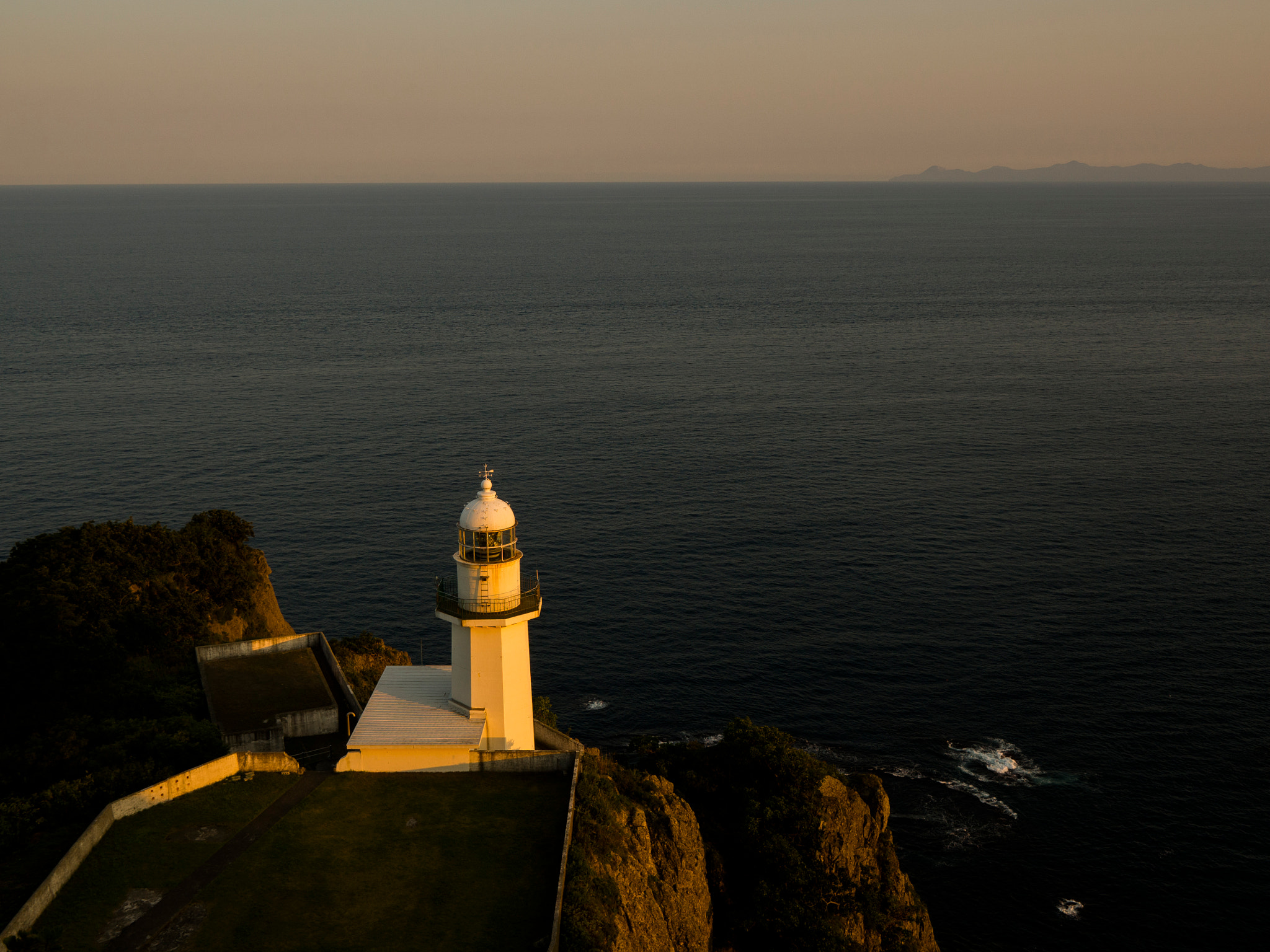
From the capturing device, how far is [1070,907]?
50938mm

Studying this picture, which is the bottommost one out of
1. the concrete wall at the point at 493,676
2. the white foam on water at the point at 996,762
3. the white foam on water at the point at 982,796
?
the white foam on water at the point at 982,796

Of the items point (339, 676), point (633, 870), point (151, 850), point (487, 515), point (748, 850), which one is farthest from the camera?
point (339, 676)

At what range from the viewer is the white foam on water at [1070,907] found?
5059 centimetres

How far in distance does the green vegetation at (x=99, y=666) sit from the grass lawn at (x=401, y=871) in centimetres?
622

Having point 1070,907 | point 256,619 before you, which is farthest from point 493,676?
point 1070,907

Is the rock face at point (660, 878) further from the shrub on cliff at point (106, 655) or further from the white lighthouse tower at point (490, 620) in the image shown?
the shrub on cliff at point (106, 655)

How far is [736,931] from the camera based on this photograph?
1815 inches

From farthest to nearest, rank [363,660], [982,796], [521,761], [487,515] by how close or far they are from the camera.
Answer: [982,796], [363,660], [487,515], [521,761]

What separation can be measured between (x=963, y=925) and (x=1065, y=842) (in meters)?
8.12

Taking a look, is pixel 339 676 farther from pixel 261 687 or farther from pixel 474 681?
pixel 474 681

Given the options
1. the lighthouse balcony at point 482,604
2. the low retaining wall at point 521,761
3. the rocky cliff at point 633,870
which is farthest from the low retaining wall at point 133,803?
the rocky cliff at point 633,870

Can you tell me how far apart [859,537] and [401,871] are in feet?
208

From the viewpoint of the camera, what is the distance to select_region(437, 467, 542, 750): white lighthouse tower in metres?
40.8

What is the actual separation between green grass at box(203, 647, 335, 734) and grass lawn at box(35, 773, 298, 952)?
7.16 meters
